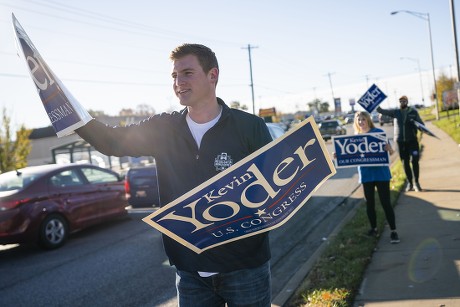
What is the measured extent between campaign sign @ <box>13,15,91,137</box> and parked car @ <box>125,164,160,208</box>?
8242 millimetres

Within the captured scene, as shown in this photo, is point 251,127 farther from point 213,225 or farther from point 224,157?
point 213,225

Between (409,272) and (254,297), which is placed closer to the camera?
(254,297)

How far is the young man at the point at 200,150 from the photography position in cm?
218

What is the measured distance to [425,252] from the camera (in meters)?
5.28

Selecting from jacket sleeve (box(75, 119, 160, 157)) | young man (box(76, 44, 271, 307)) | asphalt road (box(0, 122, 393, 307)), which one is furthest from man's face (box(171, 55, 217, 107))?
asphalt road (box(0, 122, 393, 307))

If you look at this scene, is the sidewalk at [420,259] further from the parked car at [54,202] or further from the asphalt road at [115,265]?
the parked car at [54,202]

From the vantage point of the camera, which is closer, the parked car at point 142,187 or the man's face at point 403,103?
the man's face at point 403,103

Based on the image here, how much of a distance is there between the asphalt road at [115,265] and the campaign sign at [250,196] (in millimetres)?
2917

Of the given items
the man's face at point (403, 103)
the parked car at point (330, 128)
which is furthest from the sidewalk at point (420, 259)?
the parked car at point (330, 128)

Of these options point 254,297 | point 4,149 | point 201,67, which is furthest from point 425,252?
point 4,149

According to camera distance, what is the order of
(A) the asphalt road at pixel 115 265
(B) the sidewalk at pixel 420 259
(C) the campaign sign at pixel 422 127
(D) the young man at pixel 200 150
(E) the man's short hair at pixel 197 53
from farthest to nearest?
(C) the campaign sign at pixel 422 127 < (A) the asphalt road at pixel 115 265 < (B) the sidewalk at pixel 420 259 < (E) the man's short hair at pixel 197 53 < (D) the young man at pixel 200 150

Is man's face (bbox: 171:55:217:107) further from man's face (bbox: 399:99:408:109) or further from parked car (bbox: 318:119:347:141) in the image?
parked car (bbox: 318:119:347:141)

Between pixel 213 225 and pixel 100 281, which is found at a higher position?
pixel 213 225

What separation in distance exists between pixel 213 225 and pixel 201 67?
81 cm
